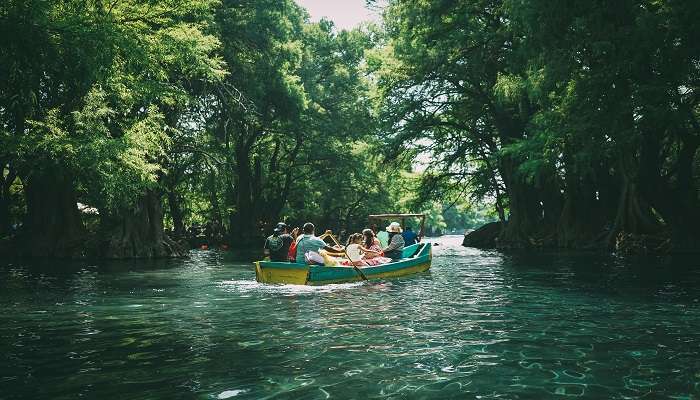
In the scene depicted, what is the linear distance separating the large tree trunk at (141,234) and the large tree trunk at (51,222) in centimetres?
167

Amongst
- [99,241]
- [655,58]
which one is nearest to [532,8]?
[655,58]

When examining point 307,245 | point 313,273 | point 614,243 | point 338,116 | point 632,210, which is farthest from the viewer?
point 338,116

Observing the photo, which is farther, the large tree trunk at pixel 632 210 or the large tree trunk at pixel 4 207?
the large tree trunk at pixel 4 207

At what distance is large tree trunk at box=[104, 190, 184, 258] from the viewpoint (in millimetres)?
26688

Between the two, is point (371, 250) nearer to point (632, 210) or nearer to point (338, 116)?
point (632, 210)

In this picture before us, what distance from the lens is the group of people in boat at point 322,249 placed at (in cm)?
1561

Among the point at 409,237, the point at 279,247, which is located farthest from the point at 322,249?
the point at 409,237

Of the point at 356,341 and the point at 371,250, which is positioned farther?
the point at 371,250

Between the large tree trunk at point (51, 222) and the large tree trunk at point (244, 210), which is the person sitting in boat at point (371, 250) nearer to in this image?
the large tree trunk at point (51, 222)

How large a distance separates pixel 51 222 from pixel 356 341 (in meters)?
24.2

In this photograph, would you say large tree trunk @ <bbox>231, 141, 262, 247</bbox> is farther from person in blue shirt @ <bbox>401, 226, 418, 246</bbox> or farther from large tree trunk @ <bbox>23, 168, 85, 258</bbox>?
person in blue shirt @ <bbox>401, 226, 418, 246</bbox>

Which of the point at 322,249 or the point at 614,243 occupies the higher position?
the point at 322,249

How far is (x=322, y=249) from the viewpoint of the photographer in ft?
51.9

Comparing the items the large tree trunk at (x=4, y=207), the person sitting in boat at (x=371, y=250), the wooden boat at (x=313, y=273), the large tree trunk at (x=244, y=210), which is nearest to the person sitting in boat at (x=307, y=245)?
the wooden boat at (x=313, y=273)
